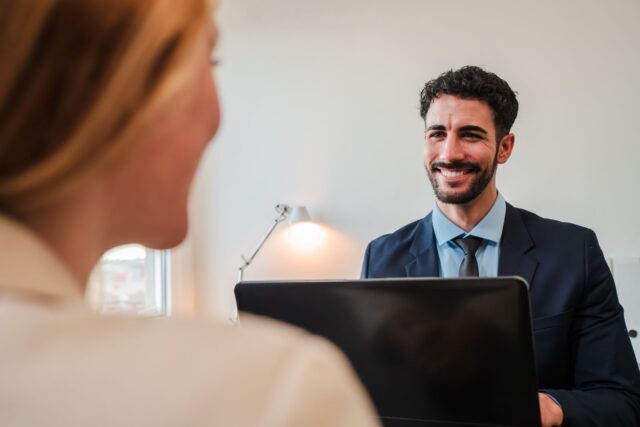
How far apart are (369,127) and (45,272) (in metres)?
3.23

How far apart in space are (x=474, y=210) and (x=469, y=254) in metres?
0.14

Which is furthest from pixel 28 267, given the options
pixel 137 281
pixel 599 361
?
pixel 137 281

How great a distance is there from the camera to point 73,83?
0.31 metres

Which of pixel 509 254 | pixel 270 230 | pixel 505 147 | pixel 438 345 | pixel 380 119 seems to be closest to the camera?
pixel 438 345

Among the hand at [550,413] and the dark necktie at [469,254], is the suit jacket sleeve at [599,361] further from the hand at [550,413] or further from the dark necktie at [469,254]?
the dark necktie at [469,254]

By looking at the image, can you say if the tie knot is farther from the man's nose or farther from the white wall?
the white wall

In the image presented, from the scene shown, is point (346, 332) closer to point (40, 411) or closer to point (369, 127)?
point (40, 411)

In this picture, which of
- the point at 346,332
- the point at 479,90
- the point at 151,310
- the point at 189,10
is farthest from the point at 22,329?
the point at 151,310

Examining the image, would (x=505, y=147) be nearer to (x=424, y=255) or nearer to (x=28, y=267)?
(x=424, y=255)

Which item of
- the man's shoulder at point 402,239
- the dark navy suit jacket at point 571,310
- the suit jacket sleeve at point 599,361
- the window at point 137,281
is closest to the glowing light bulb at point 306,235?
the window at point 137,281

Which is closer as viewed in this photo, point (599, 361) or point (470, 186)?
point (599, 361)

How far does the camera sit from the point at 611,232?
2.93m

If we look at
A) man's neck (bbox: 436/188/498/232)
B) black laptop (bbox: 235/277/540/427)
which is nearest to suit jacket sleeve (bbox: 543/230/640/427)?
man's neck (bbox: 436/188/498/232)

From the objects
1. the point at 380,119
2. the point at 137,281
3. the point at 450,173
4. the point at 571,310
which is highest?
the point at 380,119
